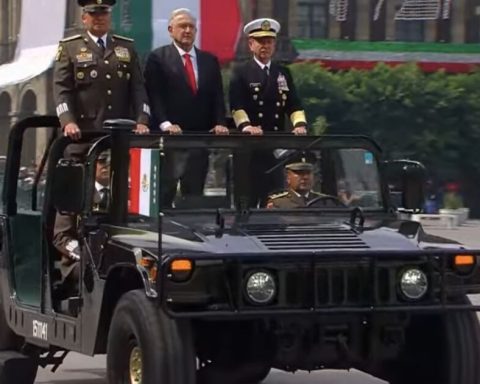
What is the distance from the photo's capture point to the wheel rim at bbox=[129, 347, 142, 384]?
7.56m

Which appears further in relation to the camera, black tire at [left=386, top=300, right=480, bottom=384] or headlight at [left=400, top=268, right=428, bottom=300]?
black tire at [left=386, top=300, right=480, bottom=384]

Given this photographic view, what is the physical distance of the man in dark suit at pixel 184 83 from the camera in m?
9.74

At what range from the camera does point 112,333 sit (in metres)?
7.81

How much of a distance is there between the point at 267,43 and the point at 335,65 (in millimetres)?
59155

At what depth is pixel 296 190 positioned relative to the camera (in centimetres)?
877

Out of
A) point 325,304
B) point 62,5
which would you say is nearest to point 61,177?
point 325,304

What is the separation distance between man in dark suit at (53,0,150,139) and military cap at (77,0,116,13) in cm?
2

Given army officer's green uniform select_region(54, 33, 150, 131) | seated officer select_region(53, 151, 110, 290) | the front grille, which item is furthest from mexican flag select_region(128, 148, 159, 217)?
army officer's green uniform select_region(54, 33, 150, 131)

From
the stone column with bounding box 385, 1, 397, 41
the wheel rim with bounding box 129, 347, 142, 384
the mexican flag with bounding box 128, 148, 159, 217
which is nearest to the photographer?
the wheel rim with bounding box 129, 347, 142, 384

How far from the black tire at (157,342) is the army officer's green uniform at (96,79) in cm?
223

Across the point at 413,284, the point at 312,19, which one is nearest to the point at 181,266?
the point at 413,284

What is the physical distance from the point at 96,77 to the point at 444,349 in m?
2.99

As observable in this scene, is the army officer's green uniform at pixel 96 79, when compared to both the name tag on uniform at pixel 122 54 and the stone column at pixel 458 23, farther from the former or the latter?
the stone column at pixel 458 23

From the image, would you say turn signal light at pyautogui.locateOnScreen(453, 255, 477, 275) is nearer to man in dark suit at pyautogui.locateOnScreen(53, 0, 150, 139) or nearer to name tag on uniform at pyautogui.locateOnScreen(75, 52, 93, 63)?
man in dark suit at pyautogui.locateOnScreen(53, 0, 150, 139)
